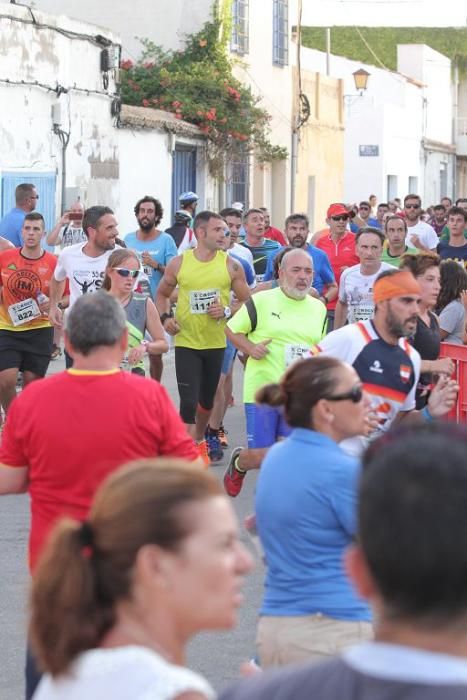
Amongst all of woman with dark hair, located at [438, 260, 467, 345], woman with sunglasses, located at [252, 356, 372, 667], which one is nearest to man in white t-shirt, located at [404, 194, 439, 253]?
woman with dark hair, located at [438, 260, 467, 345]

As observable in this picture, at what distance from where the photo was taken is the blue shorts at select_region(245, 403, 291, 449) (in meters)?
9.02

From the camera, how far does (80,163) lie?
20.2m

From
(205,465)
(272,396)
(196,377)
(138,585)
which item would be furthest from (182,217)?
(138,585)

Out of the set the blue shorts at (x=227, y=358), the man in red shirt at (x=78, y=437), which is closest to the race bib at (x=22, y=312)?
the blue shorts at (x=227, y=358)

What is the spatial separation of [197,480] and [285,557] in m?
1.81

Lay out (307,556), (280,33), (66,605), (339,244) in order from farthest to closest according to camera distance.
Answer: (280,33), (339,244), (307,556), (66,605)

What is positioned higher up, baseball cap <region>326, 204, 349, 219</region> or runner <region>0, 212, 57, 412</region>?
baseball cap <region>326, 204, 349, 219</region>

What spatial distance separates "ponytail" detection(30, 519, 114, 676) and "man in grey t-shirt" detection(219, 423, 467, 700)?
579 millimetres

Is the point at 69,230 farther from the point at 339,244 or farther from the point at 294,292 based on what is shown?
the point at 294,292

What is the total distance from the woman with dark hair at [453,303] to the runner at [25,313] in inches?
122

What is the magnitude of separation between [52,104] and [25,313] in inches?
323

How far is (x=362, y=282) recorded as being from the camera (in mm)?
11648

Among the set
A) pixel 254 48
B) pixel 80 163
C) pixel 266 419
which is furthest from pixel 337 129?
pixel 266 419

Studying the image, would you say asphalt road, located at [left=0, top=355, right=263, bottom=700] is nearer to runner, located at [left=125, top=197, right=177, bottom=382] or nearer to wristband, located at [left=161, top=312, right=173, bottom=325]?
wristband, located at [left=161, top=312, right=173, bottom=325]
